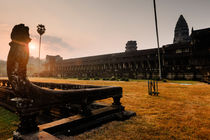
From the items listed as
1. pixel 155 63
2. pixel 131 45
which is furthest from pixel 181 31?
pixel 155 63

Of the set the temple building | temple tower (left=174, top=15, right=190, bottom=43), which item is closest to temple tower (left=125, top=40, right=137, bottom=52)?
temple tower (left=174, top=15, right=190, bottom=43)

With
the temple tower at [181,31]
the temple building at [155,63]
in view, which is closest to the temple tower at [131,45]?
the temple tower at [181,31]

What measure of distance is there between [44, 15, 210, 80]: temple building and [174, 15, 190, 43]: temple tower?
4926 cm

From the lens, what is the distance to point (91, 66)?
4788cm

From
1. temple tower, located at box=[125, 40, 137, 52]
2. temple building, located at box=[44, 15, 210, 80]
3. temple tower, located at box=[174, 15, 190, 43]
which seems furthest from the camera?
temple tower, located at box=[125, 40, 137, 52]

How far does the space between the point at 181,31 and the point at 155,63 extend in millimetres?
56568

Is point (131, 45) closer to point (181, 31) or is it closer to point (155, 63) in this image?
point (181, 31)

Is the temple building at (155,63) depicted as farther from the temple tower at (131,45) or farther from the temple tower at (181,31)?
the temple tower at (181,31)

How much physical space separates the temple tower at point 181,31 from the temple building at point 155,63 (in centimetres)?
4926

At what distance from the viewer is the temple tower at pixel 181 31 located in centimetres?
7156

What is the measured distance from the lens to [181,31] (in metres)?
72.6

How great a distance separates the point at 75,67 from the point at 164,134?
53436 millimetres

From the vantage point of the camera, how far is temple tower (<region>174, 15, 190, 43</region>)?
7156 cm

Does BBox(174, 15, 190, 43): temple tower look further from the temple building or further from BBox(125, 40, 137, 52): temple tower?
the temple building
